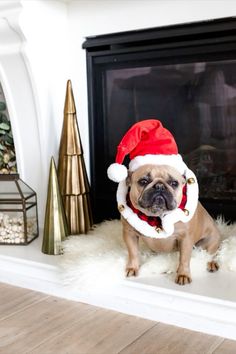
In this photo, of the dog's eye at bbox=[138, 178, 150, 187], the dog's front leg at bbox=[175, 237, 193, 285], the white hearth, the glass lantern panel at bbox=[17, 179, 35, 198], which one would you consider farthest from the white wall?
the dog's front leg at bbox=[175, 237, 193, 285]

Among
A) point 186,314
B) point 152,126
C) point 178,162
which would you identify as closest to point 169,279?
point 186,314

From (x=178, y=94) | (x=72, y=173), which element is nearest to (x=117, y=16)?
(x=178, y=94)

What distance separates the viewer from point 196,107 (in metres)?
1.83

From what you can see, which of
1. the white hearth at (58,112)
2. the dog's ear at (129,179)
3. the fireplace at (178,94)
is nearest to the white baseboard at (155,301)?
the white hearth at (58,112)

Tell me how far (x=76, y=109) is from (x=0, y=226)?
1.88 ft

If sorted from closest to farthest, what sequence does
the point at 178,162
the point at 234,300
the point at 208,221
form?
the point at 234,300 < the point at 178,162 < the point at 208,221

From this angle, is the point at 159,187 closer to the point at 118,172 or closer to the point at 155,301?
the point at 118,172

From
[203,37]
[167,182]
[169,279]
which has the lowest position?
[169,279]

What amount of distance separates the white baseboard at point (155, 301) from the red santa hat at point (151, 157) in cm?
18

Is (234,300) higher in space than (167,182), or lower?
lower

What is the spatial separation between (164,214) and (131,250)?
18 cm

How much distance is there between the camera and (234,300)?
1317mm

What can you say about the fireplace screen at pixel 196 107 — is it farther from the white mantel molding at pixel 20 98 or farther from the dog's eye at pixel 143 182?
the dog's eye at pixel 143 182

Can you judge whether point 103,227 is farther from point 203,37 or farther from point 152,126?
point 203,37
